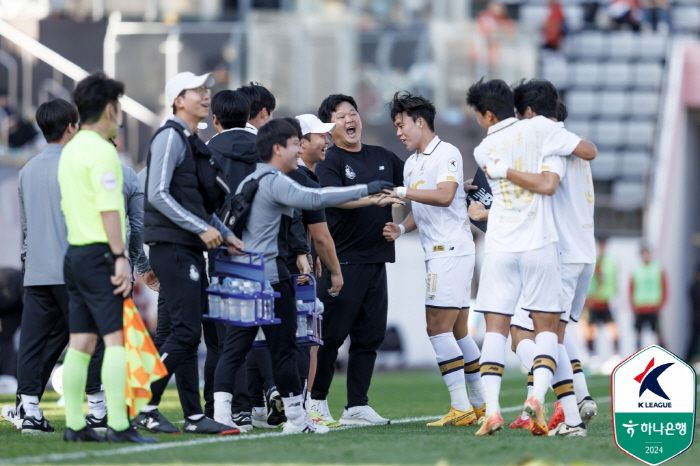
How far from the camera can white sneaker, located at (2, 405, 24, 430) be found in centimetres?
690

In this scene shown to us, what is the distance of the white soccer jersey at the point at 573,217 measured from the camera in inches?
251

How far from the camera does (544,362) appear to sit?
5988mm

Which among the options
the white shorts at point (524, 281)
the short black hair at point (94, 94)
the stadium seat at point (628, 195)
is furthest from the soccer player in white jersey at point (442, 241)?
the stadium seat at point (628, 195)

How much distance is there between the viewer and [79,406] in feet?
18.5

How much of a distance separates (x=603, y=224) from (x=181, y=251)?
13.7m

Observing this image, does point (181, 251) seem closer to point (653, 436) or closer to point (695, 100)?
point (653, 436)

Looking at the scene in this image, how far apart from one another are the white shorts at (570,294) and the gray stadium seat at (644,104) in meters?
15.5

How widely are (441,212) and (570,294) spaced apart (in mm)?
1195

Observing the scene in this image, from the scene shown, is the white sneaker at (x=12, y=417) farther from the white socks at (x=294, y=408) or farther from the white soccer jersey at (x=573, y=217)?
the white soccer jersey at (x=573, y=217)

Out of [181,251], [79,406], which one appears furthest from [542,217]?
[79,406]

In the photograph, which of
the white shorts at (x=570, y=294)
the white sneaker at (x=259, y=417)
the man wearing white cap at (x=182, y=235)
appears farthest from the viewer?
the white sneaker at (x=259, y=417)

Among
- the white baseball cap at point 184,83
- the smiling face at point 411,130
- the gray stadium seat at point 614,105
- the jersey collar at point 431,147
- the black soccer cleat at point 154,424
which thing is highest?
the gray stadium seat at point 614,105

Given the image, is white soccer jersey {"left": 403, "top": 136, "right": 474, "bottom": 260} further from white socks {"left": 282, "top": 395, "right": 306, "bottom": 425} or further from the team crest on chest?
white socks {"left": 282, "top": 395, "right": 306, "bottom": 425}

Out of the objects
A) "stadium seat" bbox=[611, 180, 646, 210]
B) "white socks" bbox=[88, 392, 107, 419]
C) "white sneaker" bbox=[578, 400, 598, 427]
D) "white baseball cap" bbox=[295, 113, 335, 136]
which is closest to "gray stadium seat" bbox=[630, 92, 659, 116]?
"stadium seat" bbox=[611, 180, 646, 210]
